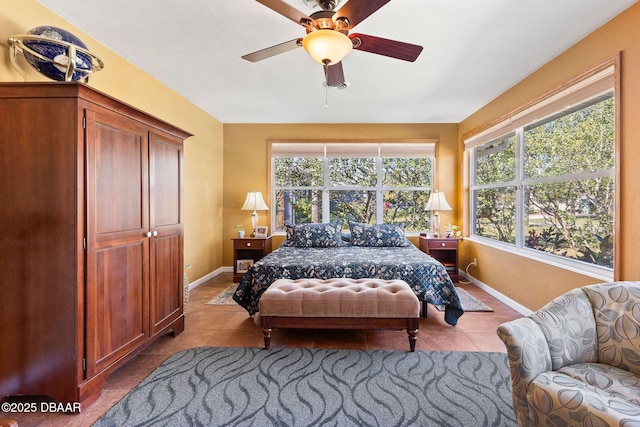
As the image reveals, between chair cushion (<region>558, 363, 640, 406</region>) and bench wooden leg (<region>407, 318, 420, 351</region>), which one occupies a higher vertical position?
chair cushion (<region>558, 363, 640, 406</region>)

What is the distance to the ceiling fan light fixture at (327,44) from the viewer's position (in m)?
1.56

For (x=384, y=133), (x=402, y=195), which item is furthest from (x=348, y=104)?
(x=402, y=195)

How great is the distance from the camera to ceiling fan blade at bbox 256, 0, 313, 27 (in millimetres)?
1507

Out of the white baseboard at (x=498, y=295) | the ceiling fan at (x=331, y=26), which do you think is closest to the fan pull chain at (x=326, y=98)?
the ceiling fan at (x=331, y=26)

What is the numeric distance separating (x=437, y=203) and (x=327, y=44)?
3.41m

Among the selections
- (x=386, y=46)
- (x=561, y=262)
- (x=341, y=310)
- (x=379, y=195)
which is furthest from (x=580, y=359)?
(x=379, y=195)

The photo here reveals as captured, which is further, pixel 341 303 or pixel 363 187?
pixel 363 187

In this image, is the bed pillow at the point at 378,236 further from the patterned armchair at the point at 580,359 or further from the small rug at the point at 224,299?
the patterned armchair at the point at 580,359

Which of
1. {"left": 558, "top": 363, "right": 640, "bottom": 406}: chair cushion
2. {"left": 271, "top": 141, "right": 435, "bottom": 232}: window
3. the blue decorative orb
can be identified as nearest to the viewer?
{"left": 558, "top": 363, "right": 640, "bottom": 406}: chair cushion

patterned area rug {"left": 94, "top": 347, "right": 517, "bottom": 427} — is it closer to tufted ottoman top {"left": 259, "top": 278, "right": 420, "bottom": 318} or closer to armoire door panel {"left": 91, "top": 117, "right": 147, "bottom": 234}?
tufted ottoman top {"left": 259, "top": 278, "right": 420, "bottom": 318}

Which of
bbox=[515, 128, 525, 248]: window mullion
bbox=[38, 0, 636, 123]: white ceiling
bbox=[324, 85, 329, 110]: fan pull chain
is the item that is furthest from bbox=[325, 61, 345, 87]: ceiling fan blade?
bbox=[515, 128, 525, 248]: window mullion

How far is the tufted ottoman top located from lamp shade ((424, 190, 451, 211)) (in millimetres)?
2406

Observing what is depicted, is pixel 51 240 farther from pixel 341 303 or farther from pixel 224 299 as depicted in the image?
pixel 224 299

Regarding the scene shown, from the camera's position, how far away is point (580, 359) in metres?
1.42
